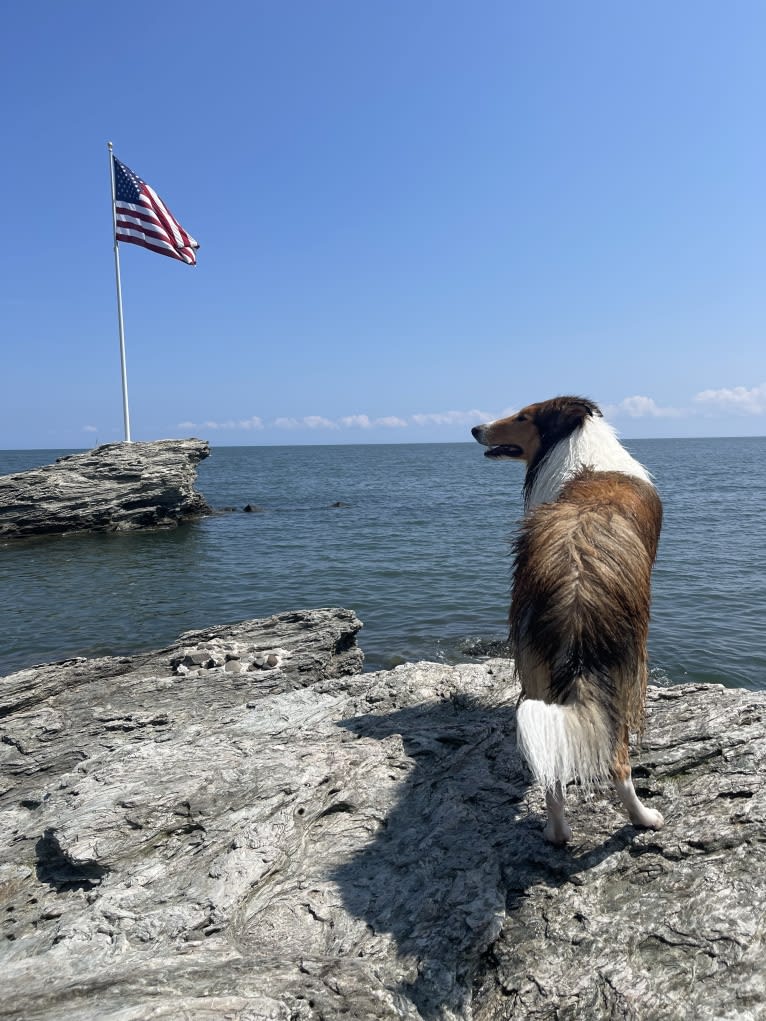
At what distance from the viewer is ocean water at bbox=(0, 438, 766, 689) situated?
12266 mm

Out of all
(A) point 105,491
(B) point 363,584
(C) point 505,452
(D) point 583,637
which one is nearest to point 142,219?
(A) point 105,491

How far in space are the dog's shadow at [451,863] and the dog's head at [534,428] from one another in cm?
244

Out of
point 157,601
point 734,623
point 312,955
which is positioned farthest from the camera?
point 157,601

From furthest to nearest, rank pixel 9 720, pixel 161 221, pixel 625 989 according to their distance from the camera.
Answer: pixel 161 221
pixel 9 720
pixel 625 989

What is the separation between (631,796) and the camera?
3289mm

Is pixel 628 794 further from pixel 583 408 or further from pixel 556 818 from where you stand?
pixel 583 408

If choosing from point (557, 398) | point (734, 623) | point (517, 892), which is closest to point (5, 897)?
point (517, 892)

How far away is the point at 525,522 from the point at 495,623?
33.6 feet

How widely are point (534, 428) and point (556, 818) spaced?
119 inches

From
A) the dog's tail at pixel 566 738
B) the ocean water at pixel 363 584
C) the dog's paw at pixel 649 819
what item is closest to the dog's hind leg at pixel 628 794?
the dog's paw at pixel 649 819

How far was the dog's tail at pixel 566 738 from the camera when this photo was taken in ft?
8.83

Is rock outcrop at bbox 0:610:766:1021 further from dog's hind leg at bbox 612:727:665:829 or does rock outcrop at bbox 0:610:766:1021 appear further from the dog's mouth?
the dog's mouth

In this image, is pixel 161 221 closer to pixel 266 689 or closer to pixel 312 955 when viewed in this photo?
pixel 266 689

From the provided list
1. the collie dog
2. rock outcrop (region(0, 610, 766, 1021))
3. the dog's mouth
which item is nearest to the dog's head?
the dog's mouth
